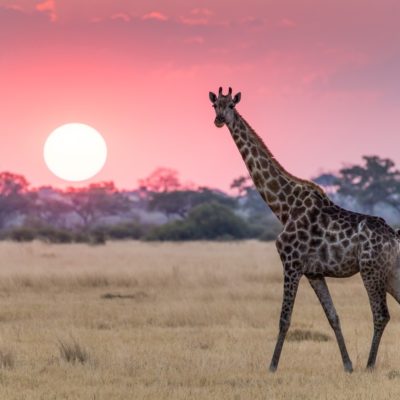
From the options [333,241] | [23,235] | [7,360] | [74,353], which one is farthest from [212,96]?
[23,235]

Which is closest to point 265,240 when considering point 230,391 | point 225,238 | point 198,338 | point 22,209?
point 225,238

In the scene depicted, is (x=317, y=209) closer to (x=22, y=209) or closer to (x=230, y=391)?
(x=230, y=391)

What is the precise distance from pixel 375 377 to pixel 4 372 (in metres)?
4.24

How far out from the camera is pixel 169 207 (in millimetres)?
93625

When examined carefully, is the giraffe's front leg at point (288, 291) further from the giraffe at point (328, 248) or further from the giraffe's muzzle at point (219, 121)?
the giraffe's muzzle at point (219, 121)

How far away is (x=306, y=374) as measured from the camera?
425 inches

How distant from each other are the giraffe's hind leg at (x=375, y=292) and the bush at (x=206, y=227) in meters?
51.8

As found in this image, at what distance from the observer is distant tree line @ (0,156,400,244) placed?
6391cm

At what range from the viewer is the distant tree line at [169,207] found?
63906mm

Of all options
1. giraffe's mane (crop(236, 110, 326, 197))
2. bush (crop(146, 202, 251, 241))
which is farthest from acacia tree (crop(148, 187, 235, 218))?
giraffe's mane (crop(236, 110, 326, 197))

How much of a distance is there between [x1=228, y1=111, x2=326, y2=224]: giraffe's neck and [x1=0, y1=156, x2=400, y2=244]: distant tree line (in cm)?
4121

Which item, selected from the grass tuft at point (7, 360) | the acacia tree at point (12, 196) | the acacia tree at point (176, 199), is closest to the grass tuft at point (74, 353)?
the grass tuft at point (7, 360)

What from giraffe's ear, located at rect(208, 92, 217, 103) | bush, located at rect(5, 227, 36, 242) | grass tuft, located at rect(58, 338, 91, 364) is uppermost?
giraffe's ear, located at rect(208, 92, 217, 103)

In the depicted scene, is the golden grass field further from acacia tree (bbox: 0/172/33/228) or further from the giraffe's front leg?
acacia tree (bbox: 0/172/33/228)
